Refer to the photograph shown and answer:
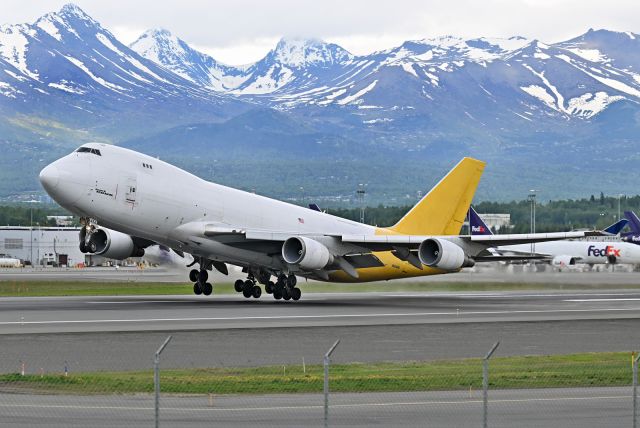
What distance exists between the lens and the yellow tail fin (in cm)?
6259

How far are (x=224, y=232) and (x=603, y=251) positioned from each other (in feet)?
291

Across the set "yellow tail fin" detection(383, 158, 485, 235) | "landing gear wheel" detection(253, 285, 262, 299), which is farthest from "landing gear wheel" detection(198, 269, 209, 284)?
"yellow tail fin" detection(383, 158, 485, 235)

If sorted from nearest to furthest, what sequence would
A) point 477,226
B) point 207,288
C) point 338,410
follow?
1. point 338,410
2. point 207,288
3. point 477,226

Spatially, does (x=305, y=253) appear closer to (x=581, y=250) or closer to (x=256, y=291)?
(x=256, y=291)

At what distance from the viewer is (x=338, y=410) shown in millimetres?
23031

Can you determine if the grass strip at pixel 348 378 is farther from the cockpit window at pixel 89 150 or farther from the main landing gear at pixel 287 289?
the main landing gear at pixel 287 289

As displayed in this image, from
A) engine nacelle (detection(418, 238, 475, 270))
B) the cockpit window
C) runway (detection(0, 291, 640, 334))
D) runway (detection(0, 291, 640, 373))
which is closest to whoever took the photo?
runway (detection(0, 291, 640, 373))

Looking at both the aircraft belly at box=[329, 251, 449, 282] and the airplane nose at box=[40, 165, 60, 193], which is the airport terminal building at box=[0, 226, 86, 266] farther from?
the airplane nose at box=[40, 165, 60, 193]

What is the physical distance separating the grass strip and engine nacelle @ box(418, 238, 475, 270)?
23.2 m

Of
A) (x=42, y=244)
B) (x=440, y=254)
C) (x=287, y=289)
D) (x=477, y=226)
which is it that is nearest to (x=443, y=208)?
(x=440, y=254)

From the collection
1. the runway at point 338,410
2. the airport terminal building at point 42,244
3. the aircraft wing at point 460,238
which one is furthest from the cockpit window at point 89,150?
the airport terminal building at point 42,244

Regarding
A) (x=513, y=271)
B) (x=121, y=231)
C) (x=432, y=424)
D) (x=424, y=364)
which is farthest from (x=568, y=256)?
(x=432, y=424)

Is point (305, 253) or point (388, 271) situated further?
point (388, 271)

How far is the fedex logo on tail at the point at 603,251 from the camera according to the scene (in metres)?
131
